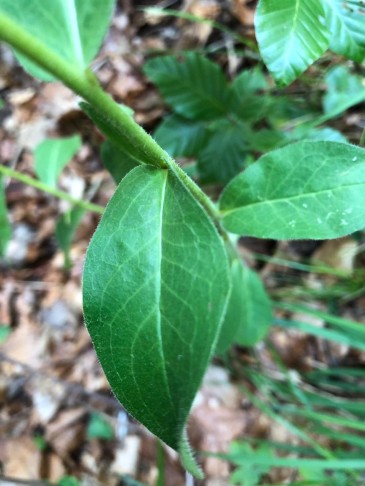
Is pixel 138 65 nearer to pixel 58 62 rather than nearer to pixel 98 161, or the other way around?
pixel 98 161

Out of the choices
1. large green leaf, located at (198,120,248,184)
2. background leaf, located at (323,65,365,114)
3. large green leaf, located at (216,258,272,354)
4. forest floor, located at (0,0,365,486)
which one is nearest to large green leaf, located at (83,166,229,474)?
large green leaf, located at (216,258,272,354)

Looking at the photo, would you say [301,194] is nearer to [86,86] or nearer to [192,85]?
[86,86]

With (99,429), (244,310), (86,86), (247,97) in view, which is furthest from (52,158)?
(99,429)

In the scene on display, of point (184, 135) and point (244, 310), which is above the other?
point (184, 135)

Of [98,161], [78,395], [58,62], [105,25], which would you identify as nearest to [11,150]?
[98,161]

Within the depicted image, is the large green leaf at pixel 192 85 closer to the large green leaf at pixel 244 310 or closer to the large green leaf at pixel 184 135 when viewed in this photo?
the large green leaf at pixel 184 135

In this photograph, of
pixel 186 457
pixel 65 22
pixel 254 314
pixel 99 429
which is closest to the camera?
pixel 186 457
